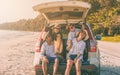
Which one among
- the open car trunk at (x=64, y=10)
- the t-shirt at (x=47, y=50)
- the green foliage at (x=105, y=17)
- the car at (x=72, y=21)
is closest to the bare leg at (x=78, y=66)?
the car at (x=72, y=21)

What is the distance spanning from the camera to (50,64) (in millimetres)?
8195

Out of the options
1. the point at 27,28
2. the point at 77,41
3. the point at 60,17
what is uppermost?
the point at 60,17

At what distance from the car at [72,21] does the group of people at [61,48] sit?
138mm

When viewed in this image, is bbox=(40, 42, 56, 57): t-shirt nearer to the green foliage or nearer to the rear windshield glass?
the rear windshield glass

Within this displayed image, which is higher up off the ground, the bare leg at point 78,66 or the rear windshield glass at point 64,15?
the rear windshield glass at point 64,15

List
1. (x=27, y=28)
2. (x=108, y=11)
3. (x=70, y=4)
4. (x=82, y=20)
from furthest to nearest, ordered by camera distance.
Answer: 1. (x=27, y=28)
2. (x=108, y=11)
3. (x=82, y=20)
4. (x=70, y=4)

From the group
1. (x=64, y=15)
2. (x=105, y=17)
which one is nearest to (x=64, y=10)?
(x=64, y=15)

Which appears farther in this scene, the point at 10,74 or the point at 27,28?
the point at 27,28

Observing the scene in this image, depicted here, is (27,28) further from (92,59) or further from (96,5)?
(92,59)

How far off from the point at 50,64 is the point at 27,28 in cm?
9397

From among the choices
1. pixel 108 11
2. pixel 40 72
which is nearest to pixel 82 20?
pixel 40 72

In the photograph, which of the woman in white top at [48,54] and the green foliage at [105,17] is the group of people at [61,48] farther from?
the green foliage at [105,17]

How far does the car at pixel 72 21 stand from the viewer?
8070mm

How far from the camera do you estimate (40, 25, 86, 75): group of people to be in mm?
7973
